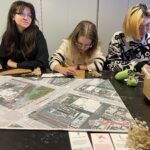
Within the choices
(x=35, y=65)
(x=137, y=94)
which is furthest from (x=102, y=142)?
(x=35, y=65)

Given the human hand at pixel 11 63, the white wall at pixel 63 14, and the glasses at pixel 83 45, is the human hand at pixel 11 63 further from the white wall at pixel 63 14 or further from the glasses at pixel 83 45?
the white wall at pixel 63 14

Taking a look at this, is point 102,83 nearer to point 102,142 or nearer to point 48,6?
point 102,142

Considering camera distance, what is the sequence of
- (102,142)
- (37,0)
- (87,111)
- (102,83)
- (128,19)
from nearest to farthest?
(102,142) → (87,111) → (102,83) → (128,19) → (37,0)

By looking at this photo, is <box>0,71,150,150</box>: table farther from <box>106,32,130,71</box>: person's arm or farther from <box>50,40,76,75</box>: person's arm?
<box>106,32,130,71</box>: person's arm

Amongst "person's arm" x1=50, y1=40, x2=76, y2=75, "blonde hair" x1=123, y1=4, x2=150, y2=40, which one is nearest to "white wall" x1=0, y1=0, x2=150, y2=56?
"person's arm" x1=50, y1=40, x2=76, y2=75

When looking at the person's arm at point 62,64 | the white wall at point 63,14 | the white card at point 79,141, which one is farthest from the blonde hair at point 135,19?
the white card at point 79,141

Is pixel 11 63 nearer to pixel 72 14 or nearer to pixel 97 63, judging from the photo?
pixel 97 63

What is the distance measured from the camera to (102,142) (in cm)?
81

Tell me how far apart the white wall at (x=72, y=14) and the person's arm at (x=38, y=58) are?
60cm

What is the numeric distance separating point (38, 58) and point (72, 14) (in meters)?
0.86

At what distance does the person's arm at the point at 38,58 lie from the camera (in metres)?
1.81

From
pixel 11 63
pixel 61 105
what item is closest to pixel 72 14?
pixel 11 63

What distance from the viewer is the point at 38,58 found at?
191 centimetres

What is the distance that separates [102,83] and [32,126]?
581 mm
